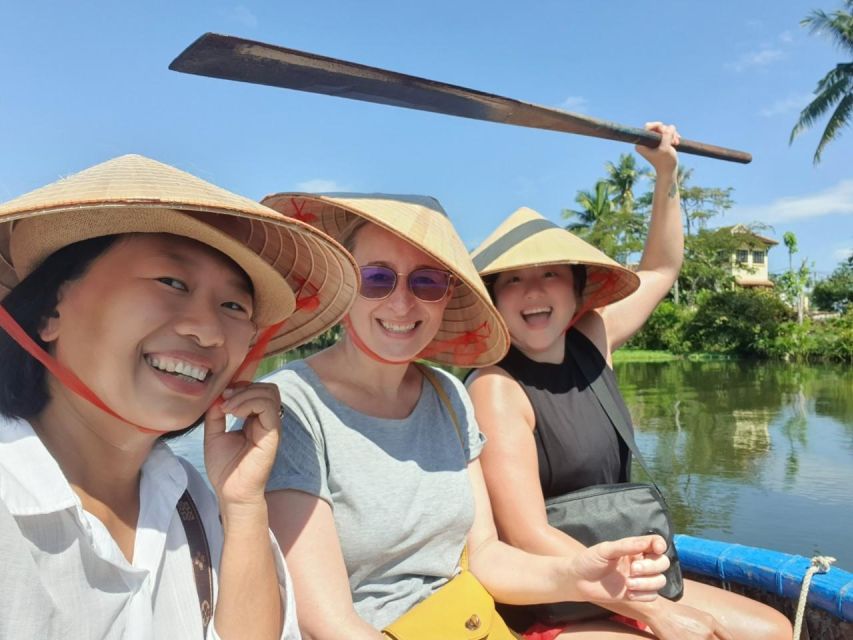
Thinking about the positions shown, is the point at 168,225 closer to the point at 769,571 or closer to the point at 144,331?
the point at 144,331

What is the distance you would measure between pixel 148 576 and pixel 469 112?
5.15 feet

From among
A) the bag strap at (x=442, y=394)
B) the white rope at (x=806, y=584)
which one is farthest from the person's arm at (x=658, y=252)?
the white rope at (x=806, y=584)

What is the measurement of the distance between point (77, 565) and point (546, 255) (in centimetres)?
156

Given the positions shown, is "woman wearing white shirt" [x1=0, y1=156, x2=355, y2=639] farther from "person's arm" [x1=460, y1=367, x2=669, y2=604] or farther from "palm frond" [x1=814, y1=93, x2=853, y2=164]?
"palm frond" [x1=814, y1=93, x2=853, y2=164]

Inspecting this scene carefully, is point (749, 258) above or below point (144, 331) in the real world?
above

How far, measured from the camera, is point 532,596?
5.66ft

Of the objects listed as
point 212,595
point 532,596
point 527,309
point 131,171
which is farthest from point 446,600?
point 131,171

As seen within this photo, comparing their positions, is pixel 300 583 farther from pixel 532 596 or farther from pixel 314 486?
pixel 532 596

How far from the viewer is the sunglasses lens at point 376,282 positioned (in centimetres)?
167

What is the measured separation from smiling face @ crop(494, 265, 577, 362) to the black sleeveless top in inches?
2.3

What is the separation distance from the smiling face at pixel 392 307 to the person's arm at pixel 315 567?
0.46 meters

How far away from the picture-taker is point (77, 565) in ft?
3.30

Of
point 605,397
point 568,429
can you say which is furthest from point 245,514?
point 605,397

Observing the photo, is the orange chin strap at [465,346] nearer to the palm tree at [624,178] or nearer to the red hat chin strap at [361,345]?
the red hat chin strap at [361,345]
